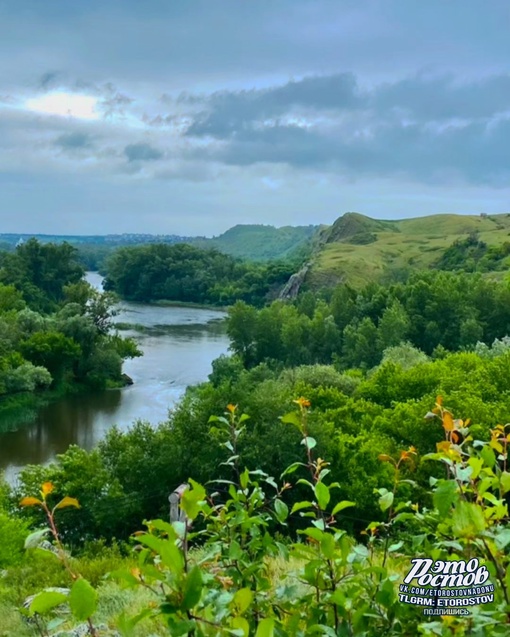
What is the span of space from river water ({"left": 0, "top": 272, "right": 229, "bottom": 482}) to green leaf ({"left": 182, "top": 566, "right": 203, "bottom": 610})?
2436 cm

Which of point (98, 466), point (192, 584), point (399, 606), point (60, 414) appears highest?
point (192, 584)

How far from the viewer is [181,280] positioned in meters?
89.2

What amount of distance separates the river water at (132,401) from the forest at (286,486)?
2.59 meters

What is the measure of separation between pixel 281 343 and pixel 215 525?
43059 mm

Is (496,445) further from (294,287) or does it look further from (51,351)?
(294,287)

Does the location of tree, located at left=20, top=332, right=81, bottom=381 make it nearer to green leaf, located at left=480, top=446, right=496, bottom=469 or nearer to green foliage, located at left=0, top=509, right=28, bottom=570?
green foliage, located at left=0, top=509, right=28, bottom=570

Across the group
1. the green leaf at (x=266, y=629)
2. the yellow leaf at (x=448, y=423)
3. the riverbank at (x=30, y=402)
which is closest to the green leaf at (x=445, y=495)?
the yellow leaf at (x=448, y=423)

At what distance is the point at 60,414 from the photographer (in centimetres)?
3441

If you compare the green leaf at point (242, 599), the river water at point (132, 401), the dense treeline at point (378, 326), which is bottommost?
the river water at point (132, 401)

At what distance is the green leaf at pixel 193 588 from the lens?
1.55 metres

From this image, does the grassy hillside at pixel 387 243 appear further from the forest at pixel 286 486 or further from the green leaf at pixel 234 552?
the green leaf at pixel 234 552

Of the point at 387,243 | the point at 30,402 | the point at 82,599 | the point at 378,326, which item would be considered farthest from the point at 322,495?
the point at 387,243

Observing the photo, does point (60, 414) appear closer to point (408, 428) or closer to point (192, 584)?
point (408, 428)

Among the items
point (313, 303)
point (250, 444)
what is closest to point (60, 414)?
point (250, 444)
